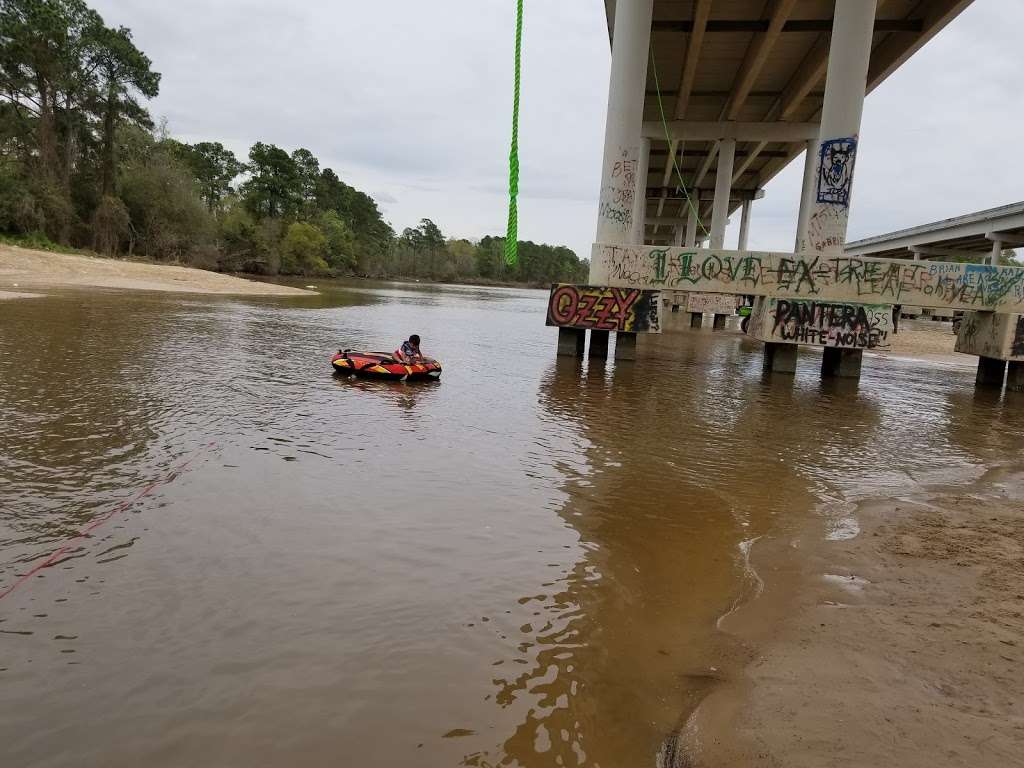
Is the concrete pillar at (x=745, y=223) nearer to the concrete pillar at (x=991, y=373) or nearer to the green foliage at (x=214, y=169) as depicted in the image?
the concrete pillar at (x=991, y=373)

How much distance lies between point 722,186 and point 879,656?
35.7 m

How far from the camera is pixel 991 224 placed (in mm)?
55062

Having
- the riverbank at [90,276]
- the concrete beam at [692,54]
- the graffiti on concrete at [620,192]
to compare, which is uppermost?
the concrete beam at [692,54]

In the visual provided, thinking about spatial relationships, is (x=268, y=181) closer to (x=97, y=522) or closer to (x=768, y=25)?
(x=768, y=25)

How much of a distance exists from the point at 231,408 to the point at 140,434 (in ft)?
6.76

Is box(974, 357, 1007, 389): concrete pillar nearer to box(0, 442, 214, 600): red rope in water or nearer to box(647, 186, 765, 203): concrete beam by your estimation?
box(0, 442, 214, 600): red rope in water

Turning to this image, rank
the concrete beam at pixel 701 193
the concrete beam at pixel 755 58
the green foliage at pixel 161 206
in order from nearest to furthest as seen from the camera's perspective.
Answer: the concrete beam at pixel 755 58 < the concrete beam at pixel 701 193 < the green foliage at pixel 161 206

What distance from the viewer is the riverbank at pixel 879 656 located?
10.3 ft

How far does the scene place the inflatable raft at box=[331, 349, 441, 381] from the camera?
558 inches

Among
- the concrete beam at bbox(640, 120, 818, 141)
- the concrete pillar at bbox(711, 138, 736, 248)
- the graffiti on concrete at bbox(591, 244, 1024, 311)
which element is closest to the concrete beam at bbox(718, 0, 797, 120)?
the concrete beam at bbox(640, 120, 818, 141)

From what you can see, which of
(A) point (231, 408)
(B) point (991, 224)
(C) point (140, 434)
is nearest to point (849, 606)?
(C) point (140, 434)

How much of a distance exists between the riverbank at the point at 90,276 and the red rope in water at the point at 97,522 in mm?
26274

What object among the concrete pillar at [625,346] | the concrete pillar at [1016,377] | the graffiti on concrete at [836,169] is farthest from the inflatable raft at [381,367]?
the concrete pillar at [1016,377]

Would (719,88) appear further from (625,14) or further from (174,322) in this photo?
(174,322)
